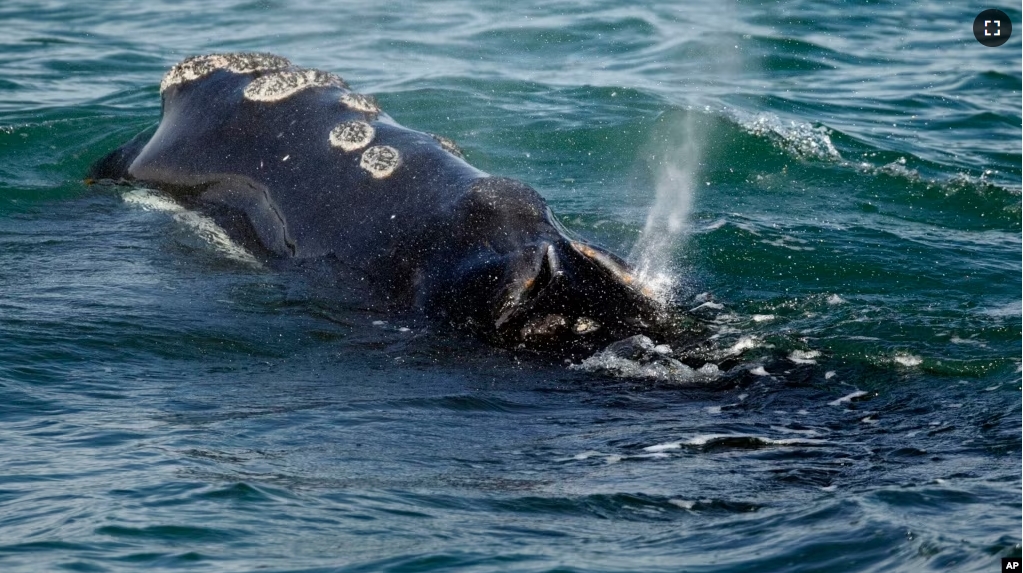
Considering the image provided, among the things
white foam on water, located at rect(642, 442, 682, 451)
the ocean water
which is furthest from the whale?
white foam on water, located at rect(642, 442, 682, 451)

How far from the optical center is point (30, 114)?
16359 mm

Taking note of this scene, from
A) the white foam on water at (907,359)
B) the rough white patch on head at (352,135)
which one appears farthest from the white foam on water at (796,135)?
the white foam on water at (907,359)

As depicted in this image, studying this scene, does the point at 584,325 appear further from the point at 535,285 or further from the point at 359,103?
the point at 359,103

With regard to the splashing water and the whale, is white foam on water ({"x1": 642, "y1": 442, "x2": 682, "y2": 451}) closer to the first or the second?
the whale

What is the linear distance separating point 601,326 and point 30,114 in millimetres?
10442

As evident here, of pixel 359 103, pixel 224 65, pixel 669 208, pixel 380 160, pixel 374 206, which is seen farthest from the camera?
pixel 669 208

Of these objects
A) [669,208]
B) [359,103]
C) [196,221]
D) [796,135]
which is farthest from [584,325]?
[796,135]

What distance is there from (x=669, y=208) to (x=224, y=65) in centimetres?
423

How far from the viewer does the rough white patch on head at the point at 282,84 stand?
10.3 m

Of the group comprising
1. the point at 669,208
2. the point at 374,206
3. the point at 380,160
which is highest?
the point at 380,160

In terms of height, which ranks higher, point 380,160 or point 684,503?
point 380,160

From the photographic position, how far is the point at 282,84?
10391 millimetres

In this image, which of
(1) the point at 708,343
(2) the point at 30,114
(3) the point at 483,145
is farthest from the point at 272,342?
(2) the point at 30,114

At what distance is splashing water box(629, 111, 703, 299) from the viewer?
34.2ft
